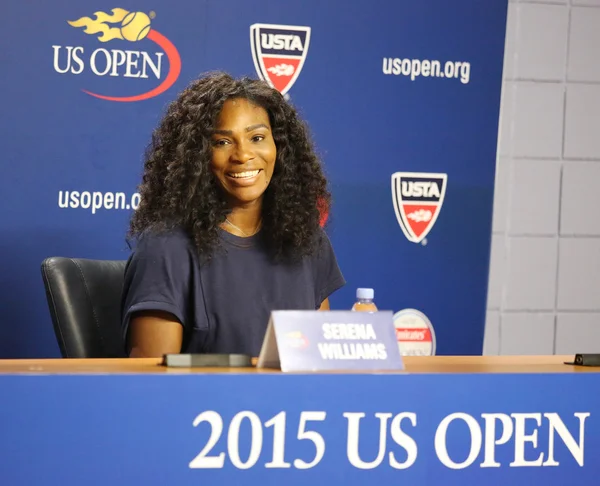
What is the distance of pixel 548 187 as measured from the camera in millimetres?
3859

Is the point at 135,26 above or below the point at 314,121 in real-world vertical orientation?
above

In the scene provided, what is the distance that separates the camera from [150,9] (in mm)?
3111

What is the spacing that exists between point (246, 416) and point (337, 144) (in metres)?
2.15

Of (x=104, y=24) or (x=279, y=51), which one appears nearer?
(x=104, y=24)

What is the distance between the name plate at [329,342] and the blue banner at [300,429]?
0.05 m

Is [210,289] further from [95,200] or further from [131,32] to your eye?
[131,32]

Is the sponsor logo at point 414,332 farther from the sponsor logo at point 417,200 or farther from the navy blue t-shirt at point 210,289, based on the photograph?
the navy blue t-shirt at point 210,289

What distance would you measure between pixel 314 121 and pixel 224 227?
3.61 ft

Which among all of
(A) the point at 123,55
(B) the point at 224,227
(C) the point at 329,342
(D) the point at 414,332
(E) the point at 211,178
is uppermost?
(A) the point at 123,55

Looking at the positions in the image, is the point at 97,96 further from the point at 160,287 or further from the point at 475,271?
the point at 475,271

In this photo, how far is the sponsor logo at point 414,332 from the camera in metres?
3.34

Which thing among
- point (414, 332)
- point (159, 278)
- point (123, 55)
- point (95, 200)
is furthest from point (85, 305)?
point (414, 332)

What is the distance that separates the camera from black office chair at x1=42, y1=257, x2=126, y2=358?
223 cm

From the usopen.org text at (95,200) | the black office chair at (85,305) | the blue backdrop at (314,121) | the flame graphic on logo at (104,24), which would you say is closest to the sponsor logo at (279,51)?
the blue backdrop at (314,121)
